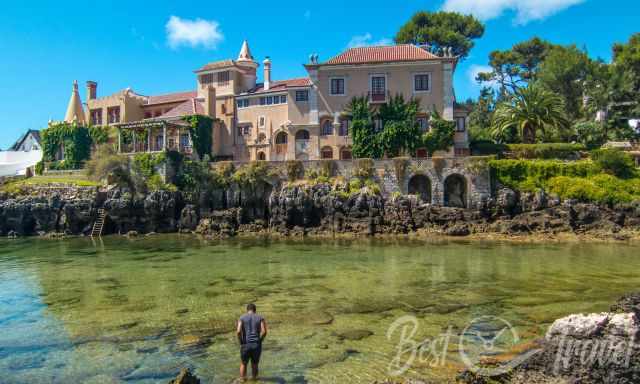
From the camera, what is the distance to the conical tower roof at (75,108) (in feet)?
193

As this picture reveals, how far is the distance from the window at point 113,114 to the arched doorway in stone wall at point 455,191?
38743 mm

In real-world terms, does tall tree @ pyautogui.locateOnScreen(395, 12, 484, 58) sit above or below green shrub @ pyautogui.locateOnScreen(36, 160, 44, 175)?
above

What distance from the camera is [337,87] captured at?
46.0m

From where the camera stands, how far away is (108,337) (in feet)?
42.3

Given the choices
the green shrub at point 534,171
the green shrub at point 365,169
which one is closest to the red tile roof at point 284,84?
the green shrub at point 365,169

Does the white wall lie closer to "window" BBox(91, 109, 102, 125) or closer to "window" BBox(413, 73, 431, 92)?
"window" BBox(91, 109, 102, 125)

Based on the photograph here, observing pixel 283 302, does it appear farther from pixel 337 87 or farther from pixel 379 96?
pixel 337 87

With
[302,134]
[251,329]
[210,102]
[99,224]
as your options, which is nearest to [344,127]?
[302,134]

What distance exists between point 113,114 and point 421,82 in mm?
35818

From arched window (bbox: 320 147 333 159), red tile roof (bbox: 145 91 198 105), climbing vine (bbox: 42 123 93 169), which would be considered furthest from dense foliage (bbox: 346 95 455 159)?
climbing vine (bbox: 42 123 93 169)

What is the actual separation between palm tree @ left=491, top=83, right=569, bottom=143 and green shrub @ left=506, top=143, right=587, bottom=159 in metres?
3.42

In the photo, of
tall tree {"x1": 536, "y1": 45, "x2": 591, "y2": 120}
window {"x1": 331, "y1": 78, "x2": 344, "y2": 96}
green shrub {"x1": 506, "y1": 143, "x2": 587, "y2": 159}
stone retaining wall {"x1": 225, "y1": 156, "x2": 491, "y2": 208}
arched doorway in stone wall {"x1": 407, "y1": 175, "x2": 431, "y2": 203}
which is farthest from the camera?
tall tree {"x1": 536, "y1": 45, "x2": 591, "y2": 120}

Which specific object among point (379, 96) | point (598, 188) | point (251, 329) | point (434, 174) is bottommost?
point (251, 329)

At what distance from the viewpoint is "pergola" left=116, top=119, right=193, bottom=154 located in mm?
47375
